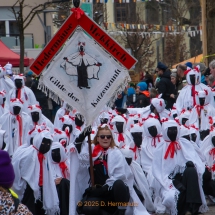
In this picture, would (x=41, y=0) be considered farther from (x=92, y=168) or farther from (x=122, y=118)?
(x=92, y=168)

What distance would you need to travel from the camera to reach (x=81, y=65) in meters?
9.66

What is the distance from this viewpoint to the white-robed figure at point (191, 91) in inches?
641

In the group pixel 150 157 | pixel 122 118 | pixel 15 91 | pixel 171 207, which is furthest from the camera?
pixel 15 91

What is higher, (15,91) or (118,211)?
(15,91)

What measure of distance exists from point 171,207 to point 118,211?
1.65 meters

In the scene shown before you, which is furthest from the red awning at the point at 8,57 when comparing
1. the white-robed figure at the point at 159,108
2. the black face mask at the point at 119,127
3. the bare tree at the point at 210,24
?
the black face mask at the point at 119,127

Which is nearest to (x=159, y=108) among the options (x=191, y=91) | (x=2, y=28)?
(x=191, y=91)

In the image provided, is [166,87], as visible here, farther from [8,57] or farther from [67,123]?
[8,57]

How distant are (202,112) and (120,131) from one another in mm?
2771

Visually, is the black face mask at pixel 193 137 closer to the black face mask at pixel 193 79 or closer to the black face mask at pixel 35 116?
the black face mask at pixel 193 79

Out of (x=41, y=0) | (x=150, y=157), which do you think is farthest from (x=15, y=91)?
(x=41, y=0)

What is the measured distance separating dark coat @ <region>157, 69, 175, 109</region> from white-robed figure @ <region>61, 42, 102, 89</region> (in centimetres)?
741

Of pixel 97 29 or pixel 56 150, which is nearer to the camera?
pixel 97 29

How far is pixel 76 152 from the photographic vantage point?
397 inches
